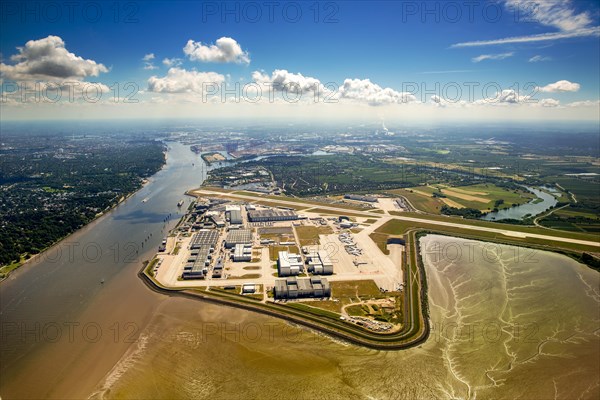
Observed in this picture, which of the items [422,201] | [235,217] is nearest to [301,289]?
[235,217]

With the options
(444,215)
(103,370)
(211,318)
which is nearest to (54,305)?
(103,370)

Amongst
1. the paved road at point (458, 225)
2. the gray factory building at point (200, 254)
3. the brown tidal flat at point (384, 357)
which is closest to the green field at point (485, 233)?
the paved road at point (458, 225)

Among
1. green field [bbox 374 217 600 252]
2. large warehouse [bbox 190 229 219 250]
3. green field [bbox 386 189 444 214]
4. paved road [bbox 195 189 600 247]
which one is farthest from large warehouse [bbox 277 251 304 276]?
green field [bbox 386 189 444 214]

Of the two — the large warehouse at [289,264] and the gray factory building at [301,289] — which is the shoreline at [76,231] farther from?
the gray factory building at [301,289]

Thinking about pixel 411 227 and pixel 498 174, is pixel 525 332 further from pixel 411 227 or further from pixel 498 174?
pixel 498 174

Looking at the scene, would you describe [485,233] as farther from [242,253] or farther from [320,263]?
[242,253]
